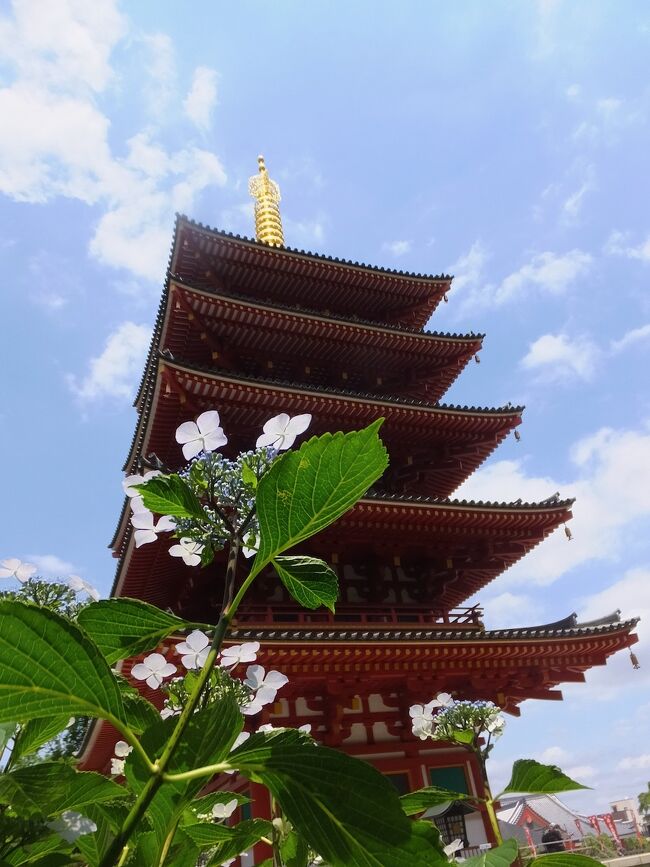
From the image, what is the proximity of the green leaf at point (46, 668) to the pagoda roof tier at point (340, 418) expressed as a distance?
8.10 metres

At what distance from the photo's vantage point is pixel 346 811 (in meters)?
0.77

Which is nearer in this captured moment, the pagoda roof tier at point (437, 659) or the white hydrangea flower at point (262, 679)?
the white hydrangea flower at point (262, 679)

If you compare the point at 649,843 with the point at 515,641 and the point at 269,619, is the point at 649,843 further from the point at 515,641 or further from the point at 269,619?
the point at 269,619

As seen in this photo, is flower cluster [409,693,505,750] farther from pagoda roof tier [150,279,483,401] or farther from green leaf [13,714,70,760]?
pagoda roof tier [150,279,483,401]

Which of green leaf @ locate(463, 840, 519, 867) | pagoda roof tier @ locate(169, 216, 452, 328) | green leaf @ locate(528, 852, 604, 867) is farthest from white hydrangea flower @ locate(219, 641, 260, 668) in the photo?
pagoda roof tier @ locate(169, 216, 452, 328)

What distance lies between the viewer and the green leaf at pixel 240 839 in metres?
1.22

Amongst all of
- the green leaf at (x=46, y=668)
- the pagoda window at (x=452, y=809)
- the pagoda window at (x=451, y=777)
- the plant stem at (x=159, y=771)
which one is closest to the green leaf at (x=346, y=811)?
the plant stem at (x=159, y=771)

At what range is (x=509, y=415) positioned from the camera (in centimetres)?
1110

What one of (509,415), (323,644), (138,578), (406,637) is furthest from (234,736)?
(509,415)

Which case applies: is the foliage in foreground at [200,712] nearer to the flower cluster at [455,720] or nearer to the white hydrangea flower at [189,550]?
the white hydrangea flower at [189,550]

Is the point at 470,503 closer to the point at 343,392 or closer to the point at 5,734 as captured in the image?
the point at 343,392

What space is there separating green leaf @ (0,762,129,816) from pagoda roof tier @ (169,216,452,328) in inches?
446

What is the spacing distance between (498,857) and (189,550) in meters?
1.08

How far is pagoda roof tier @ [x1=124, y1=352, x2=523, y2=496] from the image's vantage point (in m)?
8.98
